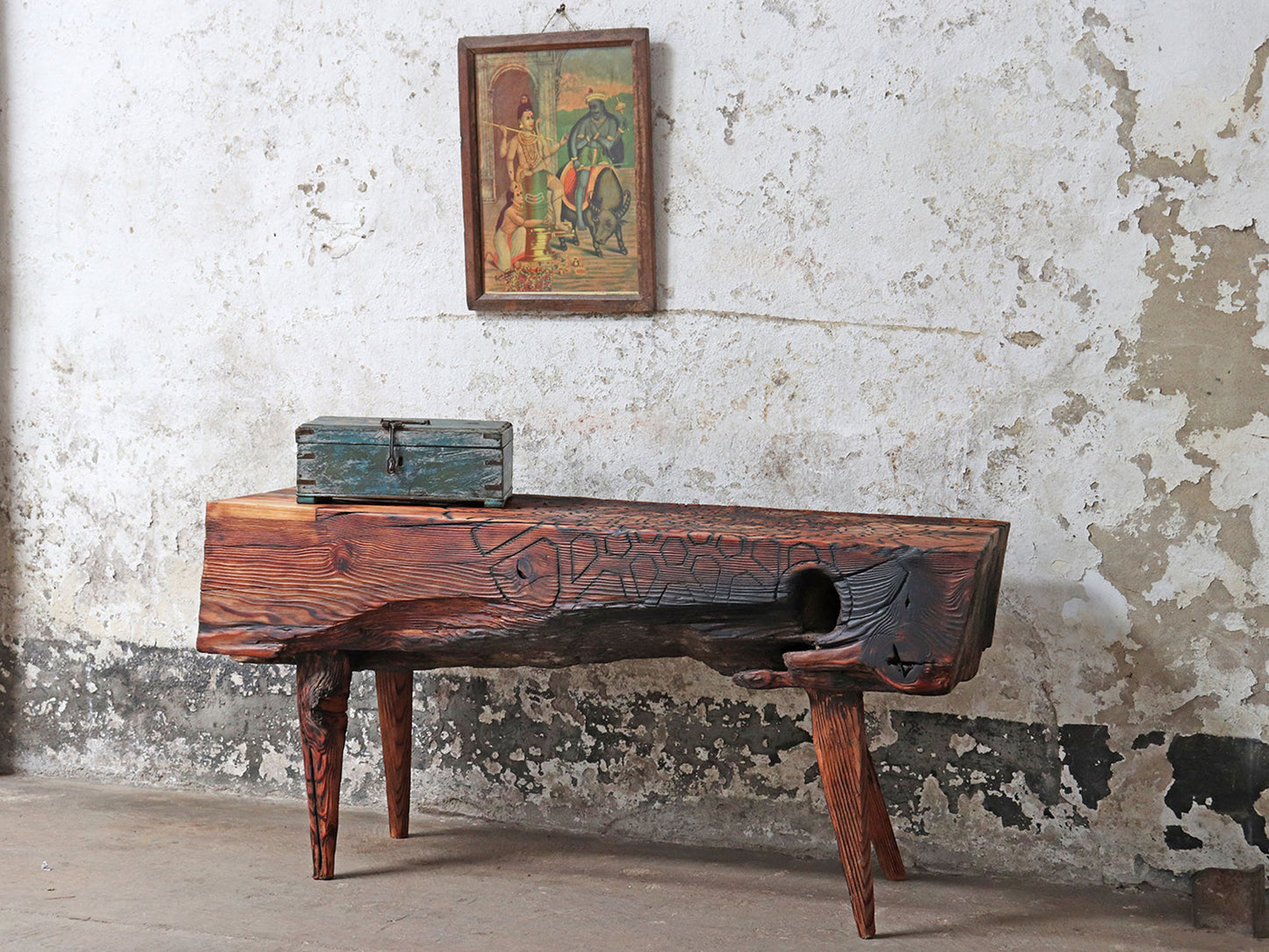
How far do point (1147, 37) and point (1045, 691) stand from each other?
1520 mm

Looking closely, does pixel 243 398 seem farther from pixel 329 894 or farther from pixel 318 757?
pixel 329 894

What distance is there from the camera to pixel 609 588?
268cm

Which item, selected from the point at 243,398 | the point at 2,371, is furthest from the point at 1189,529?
the point at 2,371

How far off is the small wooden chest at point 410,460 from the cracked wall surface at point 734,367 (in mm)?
530

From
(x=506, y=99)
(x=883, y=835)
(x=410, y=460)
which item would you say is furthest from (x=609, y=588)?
(x=506, y=99)

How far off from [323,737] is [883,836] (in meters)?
1.32

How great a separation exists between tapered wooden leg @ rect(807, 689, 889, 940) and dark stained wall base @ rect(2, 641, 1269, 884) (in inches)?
19.9

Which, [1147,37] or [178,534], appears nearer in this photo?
[1147,37]

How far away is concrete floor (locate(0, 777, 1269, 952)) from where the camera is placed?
8.74ft

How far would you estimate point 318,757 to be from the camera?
2951 mm

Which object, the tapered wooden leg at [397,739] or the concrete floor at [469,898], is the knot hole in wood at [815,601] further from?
the tapered wooden leg at [397,739]

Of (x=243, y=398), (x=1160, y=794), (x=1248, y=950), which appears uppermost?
(x=243, y=398)

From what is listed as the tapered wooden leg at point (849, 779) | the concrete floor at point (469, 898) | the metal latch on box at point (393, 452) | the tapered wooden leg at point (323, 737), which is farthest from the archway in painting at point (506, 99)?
the concrete floor at point (469, 898)

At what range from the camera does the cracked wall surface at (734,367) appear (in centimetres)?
292
